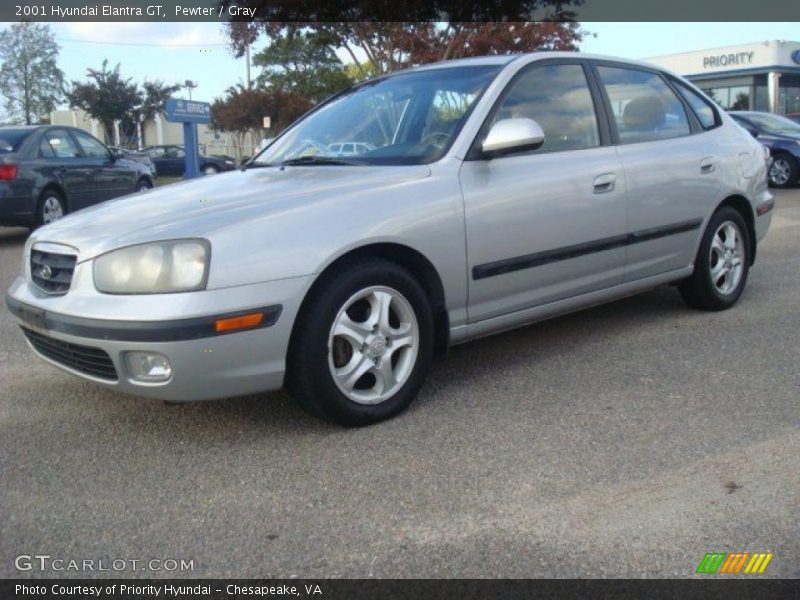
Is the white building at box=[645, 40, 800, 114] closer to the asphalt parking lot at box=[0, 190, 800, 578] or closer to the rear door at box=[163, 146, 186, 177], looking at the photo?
the rear door at box=[163, 146, 186, 177]

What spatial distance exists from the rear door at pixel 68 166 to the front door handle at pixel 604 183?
775cm

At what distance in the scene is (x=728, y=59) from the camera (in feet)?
135

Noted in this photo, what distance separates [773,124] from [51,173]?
12.4 m

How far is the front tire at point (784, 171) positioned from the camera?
48.4 feet

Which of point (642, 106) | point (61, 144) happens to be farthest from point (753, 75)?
point (642, 106)

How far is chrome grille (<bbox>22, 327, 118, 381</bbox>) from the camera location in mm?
3183

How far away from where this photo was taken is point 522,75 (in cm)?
425

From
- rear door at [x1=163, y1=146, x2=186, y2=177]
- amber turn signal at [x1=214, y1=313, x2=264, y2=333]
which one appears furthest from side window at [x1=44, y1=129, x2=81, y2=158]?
rear door at [x1=163, y1=146, x2=186, y2=177]

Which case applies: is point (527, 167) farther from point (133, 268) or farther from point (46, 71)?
point (46, 71)

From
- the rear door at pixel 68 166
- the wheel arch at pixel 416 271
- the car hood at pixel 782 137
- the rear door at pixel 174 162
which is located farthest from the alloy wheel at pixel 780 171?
the rear door at pixel 174 162

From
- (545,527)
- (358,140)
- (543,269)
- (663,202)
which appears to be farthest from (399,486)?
(663,202)

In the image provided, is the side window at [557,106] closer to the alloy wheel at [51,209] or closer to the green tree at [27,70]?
the alloy wheel at [51,209]

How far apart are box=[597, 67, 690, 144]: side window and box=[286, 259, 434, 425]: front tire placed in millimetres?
1855

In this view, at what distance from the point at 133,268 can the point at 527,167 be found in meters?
1.94
